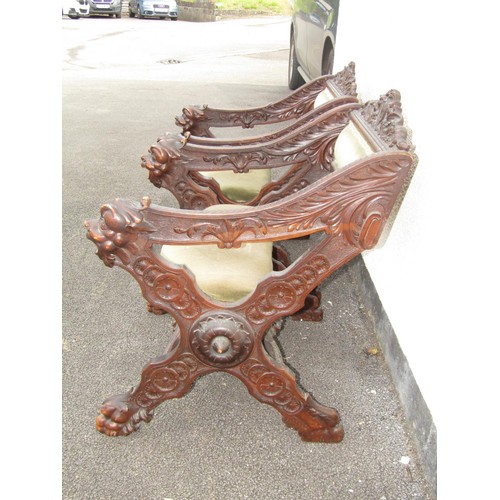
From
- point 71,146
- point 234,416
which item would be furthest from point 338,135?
point 71,146

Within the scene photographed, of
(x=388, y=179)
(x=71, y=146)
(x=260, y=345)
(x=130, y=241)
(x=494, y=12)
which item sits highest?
(x=494, y=12)

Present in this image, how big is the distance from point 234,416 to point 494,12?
1.56m

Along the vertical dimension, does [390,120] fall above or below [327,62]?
above

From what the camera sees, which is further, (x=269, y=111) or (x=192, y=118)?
(x=269, y=111)

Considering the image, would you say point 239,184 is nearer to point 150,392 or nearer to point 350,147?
point 350,147

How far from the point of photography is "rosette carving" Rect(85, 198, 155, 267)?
5.20 ft

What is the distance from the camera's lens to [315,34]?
16.7 ft

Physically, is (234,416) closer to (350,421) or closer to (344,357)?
(350,421)

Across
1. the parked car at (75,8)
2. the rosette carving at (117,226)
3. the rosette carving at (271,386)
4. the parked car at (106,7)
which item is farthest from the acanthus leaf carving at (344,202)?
the parked car at (106,7)

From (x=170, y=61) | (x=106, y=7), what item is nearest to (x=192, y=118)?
(x=170, y=61)

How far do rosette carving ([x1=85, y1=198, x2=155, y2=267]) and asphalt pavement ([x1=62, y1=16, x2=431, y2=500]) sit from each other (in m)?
0.75

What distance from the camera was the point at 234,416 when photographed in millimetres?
2068

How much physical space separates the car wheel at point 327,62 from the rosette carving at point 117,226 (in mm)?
3227

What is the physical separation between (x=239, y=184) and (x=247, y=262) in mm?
855
